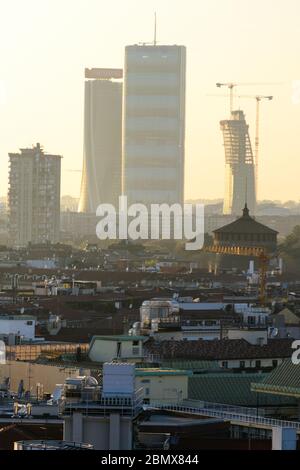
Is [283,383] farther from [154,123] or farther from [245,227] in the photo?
[154,123]

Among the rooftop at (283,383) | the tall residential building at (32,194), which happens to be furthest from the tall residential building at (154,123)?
the rooftop at (283,383)

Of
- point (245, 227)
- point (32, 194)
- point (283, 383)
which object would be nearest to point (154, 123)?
point (32, 194)

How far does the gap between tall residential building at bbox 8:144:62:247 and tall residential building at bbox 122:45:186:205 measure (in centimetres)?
2047

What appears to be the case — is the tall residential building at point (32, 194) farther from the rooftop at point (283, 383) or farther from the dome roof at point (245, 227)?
the rooftop at point (283, 383)

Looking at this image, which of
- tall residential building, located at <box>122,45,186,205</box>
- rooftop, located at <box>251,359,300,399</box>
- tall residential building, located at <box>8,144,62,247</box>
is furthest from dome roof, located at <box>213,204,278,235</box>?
tall residential building, located at <box>122,45,186,205</box>

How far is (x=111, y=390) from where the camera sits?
72.9 feet

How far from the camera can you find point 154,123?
195 m

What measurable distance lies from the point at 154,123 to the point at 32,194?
77.2 ft

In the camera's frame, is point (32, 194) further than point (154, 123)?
No

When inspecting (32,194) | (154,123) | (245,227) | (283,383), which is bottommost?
(283,383)

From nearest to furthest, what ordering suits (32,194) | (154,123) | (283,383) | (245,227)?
(283,383) < (245,227) < (32,194) < (154,123)

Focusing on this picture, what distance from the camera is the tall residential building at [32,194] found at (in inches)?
6781

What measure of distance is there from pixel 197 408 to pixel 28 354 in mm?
12605
